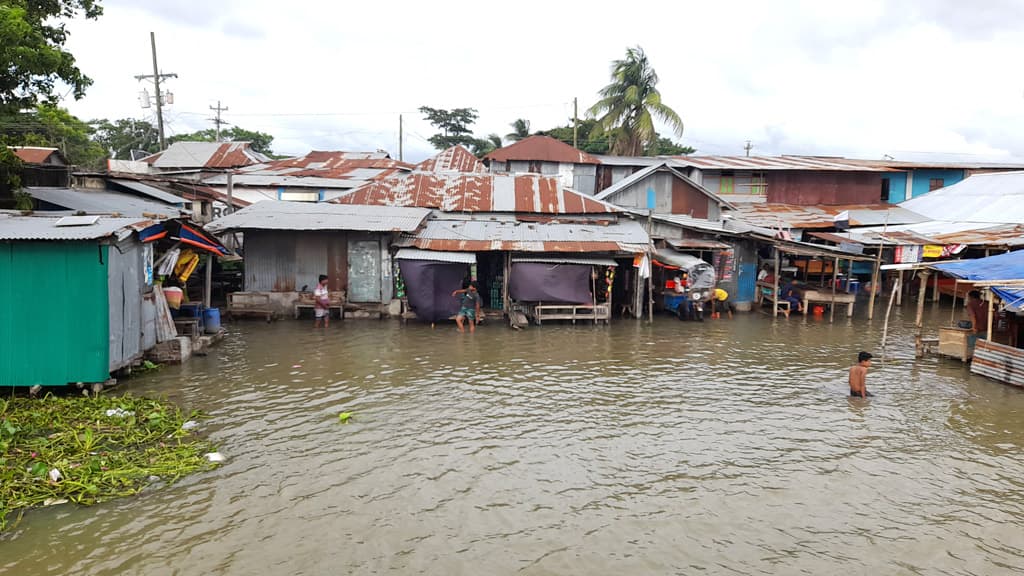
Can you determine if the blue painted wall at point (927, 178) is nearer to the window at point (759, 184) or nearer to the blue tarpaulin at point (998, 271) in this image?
the window at point (759, 184)

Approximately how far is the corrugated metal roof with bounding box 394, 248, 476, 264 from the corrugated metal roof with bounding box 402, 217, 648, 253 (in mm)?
166

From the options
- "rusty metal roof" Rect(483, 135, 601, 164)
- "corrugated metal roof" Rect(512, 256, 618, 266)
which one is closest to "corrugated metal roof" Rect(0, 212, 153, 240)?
"corrugated metal roof" Rect(512, 256, 618, 266)

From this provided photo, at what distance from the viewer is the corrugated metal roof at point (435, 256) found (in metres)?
19.1

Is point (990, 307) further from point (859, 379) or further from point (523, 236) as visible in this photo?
point (523, 236)

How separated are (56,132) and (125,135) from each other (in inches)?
827

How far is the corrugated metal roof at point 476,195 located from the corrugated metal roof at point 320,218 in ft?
3.44

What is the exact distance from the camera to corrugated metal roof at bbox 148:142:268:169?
39.9m

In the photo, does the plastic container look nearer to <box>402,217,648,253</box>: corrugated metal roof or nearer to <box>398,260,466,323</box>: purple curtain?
<box>398,260,466,323</box>: purple curtain

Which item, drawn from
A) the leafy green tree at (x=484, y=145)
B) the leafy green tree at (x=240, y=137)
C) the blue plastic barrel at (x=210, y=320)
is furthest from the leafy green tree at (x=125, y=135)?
the blue plastic barrel at (x=210, y=320)

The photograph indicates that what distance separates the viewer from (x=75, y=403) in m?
10.4

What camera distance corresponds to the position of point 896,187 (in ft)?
116

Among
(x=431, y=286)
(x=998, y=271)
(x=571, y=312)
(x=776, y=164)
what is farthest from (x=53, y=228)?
(x=776, y=164)

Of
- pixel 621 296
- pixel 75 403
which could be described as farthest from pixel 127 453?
pixel 621 296

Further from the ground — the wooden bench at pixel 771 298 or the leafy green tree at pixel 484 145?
the leafy green tree at pixel 484 145
